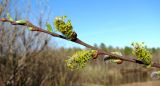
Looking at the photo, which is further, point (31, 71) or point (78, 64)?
point (31, 71)

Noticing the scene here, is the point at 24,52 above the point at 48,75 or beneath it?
above

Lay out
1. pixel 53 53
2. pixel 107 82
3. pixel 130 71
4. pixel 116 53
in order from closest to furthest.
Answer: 1. pixel 116 53
2. pixel 53 53
3. pixel 107 82
4. pixel 130 71

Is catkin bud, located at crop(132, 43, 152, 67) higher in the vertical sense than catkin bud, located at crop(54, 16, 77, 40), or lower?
lower

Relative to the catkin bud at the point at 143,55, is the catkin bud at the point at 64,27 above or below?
above

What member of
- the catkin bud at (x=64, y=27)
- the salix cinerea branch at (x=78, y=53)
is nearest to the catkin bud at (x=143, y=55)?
the salix cinerea branch at (x=78, y=53)

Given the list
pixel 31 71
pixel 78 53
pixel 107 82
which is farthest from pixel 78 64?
pixel 107 82

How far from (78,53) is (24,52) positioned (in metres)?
7.95

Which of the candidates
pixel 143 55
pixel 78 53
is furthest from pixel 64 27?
pixel 143 55

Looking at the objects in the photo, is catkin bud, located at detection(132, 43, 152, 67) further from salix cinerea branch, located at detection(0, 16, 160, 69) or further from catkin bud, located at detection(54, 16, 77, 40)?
catkin bud, located at detection(54, 16, 77, 40)

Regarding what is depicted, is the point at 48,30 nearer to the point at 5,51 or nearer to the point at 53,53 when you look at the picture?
the point at 5,51

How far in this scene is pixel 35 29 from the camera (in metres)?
0.81

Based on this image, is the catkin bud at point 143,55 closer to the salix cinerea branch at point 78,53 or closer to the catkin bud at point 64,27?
the salix cinerea branch at point 78,53

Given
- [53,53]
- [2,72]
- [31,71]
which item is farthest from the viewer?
[53,53]

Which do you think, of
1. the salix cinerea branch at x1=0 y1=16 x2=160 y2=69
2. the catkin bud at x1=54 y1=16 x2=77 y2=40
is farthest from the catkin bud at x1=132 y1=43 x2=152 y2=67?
the catkin bud at x1=54 y1=16 x2=77 y2=40
